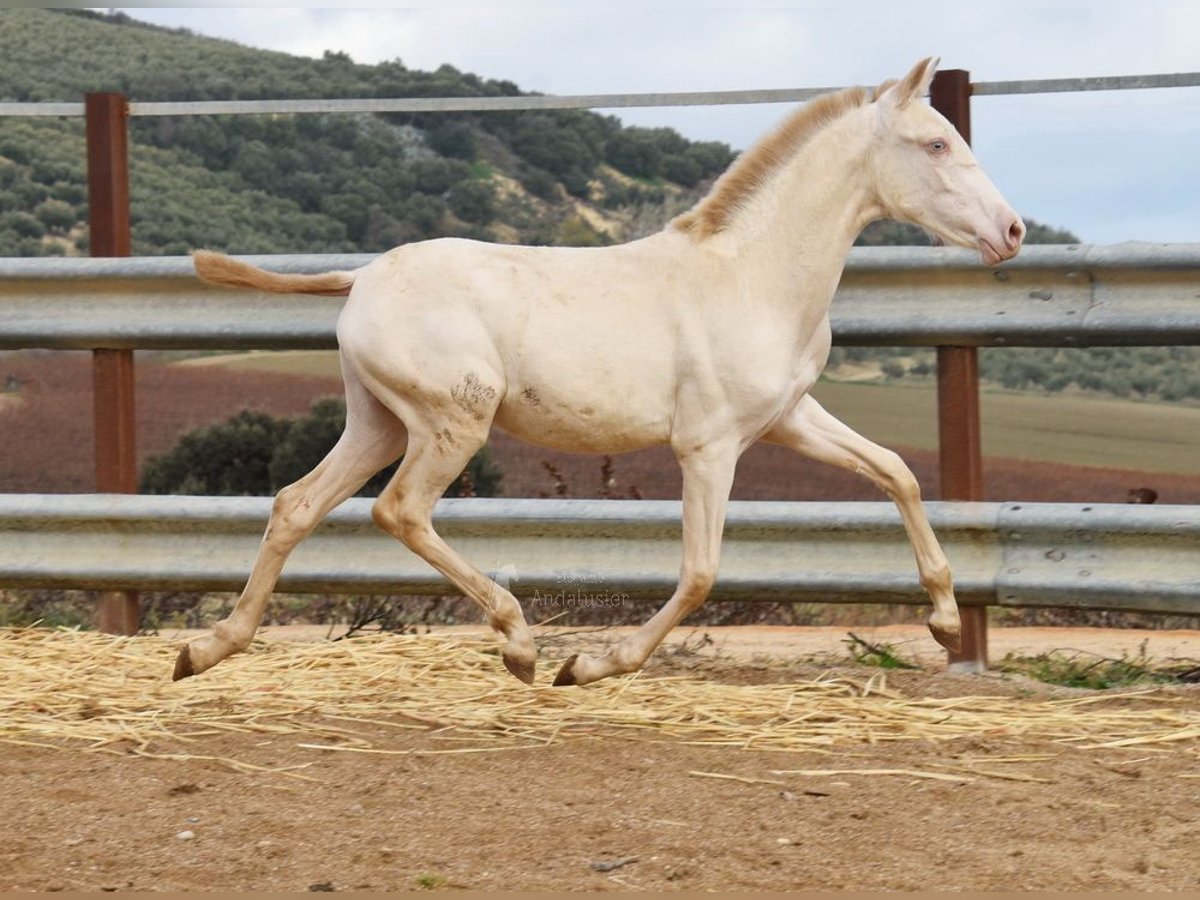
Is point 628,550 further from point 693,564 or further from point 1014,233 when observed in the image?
point 1014,233

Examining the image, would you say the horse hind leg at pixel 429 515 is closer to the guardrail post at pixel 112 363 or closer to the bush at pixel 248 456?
the guardrail post at pixel 112 363

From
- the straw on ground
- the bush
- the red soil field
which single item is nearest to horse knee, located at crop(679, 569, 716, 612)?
the straw on ground

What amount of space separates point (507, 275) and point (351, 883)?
7.12 ft

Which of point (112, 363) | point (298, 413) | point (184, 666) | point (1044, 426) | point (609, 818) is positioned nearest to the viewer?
point (609, 818)

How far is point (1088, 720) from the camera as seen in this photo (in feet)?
15.5

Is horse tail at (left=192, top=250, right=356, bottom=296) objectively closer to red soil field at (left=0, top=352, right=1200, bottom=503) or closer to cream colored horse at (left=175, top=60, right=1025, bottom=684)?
cream colored horse at (left=175, top=60, right=1025, bottom=684)

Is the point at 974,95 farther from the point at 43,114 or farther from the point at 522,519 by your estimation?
the point at 43,114

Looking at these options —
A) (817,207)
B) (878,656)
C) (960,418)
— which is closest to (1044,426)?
(960,418)

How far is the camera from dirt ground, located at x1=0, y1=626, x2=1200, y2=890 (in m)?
3.30

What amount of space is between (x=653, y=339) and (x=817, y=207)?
2.29 ft

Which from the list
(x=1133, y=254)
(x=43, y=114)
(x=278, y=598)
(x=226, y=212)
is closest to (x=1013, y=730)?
(x=1133, y=254)

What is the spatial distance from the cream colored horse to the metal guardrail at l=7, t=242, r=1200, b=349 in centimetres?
49

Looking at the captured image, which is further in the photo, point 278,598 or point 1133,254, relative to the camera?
point 278,598

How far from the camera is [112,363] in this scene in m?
6.20
